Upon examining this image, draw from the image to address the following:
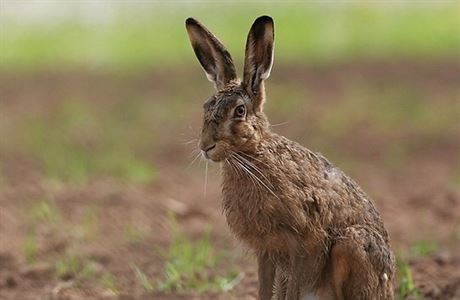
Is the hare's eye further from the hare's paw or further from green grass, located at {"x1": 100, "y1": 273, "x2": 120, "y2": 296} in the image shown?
green grass, located at {"x1": 100, "y1": 273, "x2": 120, "y2": 296}

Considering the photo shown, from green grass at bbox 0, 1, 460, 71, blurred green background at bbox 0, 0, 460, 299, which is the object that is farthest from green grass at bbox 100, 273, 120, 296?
green grass at bbox 0, 1, 460, 71

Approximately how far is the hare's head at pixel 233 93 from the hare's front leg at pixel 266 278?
1.98 feet

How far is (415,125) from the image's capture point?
12883mm

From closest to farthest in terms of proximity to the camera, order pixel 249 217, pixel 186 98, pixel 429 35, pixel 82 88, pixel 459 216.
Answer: pixel 249 217 < pixel 459 216 < pixel 186 98 < pixel 82 88 < pixel 429 35

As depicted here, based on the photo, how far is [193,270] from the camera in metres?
7.31

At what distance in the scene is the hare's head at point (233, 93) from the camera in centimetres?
588

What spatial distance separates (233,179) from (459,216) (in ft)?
11.3

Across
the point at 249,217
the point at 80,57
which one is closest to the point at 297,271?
the point at 249,217

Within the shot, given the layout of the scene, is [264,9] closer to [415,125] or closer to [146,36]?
[146,36]

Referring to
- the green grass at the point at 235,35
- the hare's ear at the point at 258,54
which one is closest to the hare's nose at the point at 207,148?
the hare's ear at the point at 258,54

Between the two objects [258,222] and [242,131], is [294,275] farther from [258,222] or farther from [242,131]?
[242,131]

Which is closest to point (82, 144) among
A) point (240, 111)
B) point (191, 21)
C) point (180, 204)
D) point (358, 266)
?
point (180, 204)

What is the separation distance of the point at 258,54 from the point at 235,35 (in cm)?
1394

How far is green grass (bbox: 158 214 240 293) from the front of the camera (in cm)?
706
